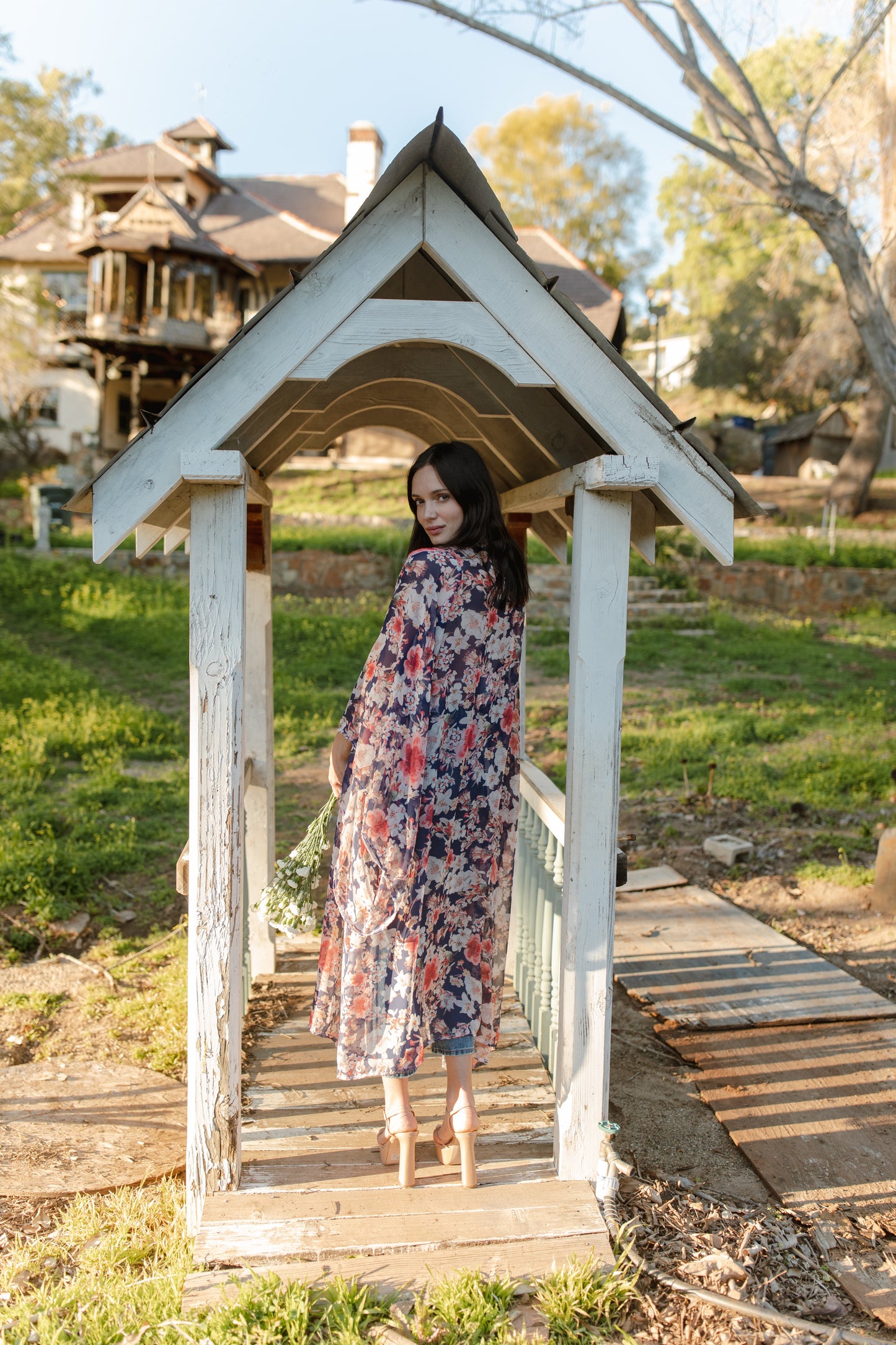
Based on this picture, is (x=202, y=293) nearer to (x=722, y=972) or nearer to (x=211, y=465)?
(x=722, y=972)

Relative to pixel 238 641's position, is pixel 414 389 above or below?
above

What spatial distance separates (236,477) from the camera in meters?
2.62

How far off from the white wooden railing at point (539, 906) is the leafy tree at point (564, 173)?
33305 mm

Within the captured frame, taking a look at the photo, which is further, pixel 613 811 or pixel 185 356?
pixel 185 356

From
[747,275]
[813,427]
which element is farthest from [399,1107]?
[747,275]

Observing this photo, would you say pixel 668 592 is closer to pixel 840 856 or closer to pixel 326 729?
pixel 326 729

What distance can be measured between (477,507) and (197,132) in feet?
98.7

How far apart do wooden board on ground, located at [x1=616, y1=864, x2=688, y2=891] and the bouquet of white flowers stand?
110 inches

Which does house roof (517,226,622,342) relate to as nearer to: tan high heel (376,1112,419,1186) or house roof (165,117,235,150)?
house roof (165,117,235,150)

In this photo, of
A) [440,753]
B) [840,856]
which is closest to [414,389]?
[440,753]

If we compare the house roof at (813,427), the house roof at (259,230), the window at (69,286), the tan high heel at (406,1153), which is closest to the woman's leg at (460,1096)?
the tan high heel at (406,1153)

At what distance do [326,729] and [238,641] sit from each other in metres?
6.38

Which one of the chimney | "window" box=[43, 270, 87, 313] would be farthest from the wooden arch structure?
"window" box=[43, 270, 87, 313]

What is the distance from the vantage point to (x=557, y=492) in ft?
10.2
